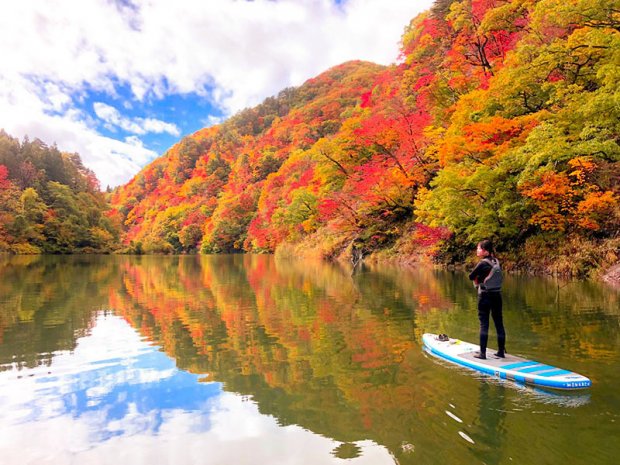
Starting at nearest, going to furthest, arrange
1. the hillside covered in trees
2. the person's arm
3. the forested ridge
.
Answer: the person's arm → the forested ridge → the hillside covered in trees

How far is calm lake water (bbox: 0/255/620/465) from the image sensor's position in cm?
423

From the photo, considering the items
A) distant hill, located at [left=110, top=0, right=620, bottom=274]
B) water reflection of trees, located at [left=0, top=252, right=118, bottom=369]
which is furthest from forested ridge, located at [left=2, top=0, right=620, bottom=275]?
water reflection of trees, located at [left=0, top=252, right=118, bottom=369]

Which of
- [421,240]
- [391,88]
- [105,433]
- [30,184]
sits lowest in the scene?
[105,433]

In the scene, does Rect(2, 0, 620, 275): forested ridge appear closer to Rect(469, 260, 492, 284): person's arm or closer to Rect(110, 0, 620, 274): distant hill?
Rect(110, 0, 620, 274): distant hill

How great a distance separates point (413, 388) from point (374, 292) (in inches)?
387

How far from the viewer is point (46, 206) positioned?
58.9 meters

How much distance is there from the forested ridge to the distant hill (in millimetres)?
78

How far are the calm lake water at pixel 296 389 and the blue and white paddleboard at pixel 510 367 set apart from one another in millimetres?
177

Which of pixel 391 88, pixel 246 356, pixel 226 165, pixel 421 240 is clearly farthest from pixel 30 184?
pixel 246 356

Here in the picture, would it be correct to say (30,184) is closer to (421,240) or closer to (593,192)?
(421,240)

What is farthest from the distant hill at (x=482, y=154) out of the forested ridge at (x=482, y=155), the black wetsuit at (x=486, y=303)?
the black wetsuit at (x=486, y=303)

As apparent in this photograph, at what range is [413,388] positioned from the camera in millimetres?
5750

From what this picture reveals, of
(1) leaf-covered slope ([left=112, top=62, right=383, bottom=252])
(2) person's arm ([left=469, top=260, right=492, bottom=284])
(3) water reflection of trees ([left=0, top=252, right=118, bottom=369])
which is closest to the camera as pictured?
(2) person's arm ([left=469, top=260, right=492, bottom=284])

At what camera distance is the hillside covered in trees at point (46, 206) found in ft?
177
